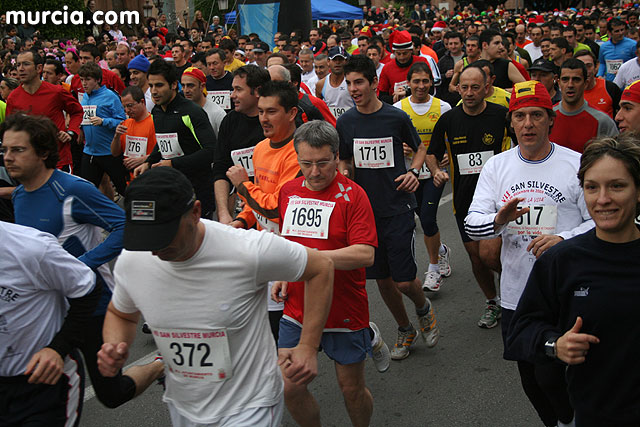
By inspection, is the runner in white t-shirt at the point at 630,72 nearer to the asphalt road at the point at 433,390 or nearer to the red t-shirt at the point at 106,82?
the asphalt road at the point at 433,390

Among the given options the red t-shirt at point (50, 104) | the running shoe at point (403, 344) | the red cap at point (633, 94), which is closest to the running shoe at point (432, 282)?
the running shoe at point (403, 344)

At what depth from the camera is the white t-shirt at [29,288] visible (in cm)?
291

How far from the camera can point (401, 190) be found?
16.8 feet

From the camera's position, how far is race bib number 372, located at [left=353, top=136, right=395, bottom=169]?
5289 mm

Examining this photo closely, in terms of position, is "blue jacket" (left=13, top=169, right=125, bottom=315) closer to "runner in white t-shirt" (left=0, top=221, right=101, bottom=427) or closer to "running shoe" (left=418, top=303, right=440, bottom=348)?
"runner in white t-shirt" (left=0, top=221, right=101, bottom=427)

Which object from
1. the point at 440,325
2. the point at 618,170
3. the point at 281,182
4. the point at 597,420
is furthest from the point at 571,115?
the point at 597,420

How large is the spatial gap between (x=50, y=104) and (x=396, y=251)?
218 inches

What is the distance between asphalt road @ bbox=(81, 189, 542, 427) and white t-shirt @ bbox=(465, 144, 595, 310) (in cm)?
87

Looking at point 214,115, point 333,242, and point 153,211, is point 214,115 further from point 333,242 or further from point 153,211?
point 153,211

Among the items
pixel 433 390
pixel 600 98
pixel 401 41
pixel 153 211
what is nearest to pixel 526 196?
pixel 433 390

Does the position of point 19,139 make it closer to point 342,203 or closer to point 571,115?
point 342,203

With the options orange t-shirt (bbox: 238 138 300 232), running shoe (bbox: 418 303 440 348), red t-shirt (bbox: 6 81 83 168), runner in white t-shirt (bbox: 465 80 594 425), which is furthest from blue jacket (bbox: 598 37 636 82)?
orange t-shirt (bbox: 238 138 300 232)

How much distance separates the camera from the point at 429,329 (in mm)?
5371

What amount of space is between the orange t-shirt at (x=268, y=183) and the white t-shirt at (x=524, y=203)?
1199 mm
